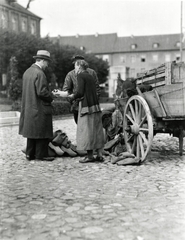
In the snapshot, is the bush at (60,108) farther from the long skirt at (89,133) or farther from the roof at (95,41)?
the roof at (95,41)

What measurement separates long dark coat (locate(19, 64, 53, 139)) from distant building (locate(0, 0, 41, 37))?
50.7 m

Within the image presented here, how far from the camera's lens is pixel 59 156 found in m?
7.35

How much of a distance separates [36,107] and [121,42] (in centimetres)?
7735

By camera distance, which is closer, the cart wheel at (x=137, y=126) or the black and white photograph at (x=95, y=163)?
the black and white photograph at (x=95, y=163)

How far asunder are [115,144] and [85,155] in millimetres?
611

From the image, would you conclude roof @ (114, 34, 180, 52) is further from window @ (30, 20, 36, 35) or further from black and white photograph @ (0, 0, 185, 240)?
black and white photograph @ (0, 0, 185, 240)

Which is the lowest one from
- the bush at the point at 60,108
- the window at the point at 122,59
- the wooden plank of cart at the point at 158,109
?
the bush at the point at 60,108

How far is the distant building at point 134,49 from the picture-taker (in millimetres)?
80062

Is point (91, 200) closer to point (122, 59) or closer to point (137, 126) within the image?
point (137, 126)

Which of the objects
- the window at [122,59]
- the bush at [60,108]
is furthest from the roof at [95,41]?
the bush at [60,108]

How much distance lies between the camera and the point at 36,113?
6.83 metres

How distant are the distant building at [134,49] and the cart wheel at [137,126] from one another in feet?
242

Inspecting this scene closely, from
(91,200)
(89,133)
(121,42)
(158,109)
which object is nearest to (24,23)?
(121,42)

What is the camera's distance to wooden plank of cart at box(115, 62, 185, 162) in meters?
6.30
